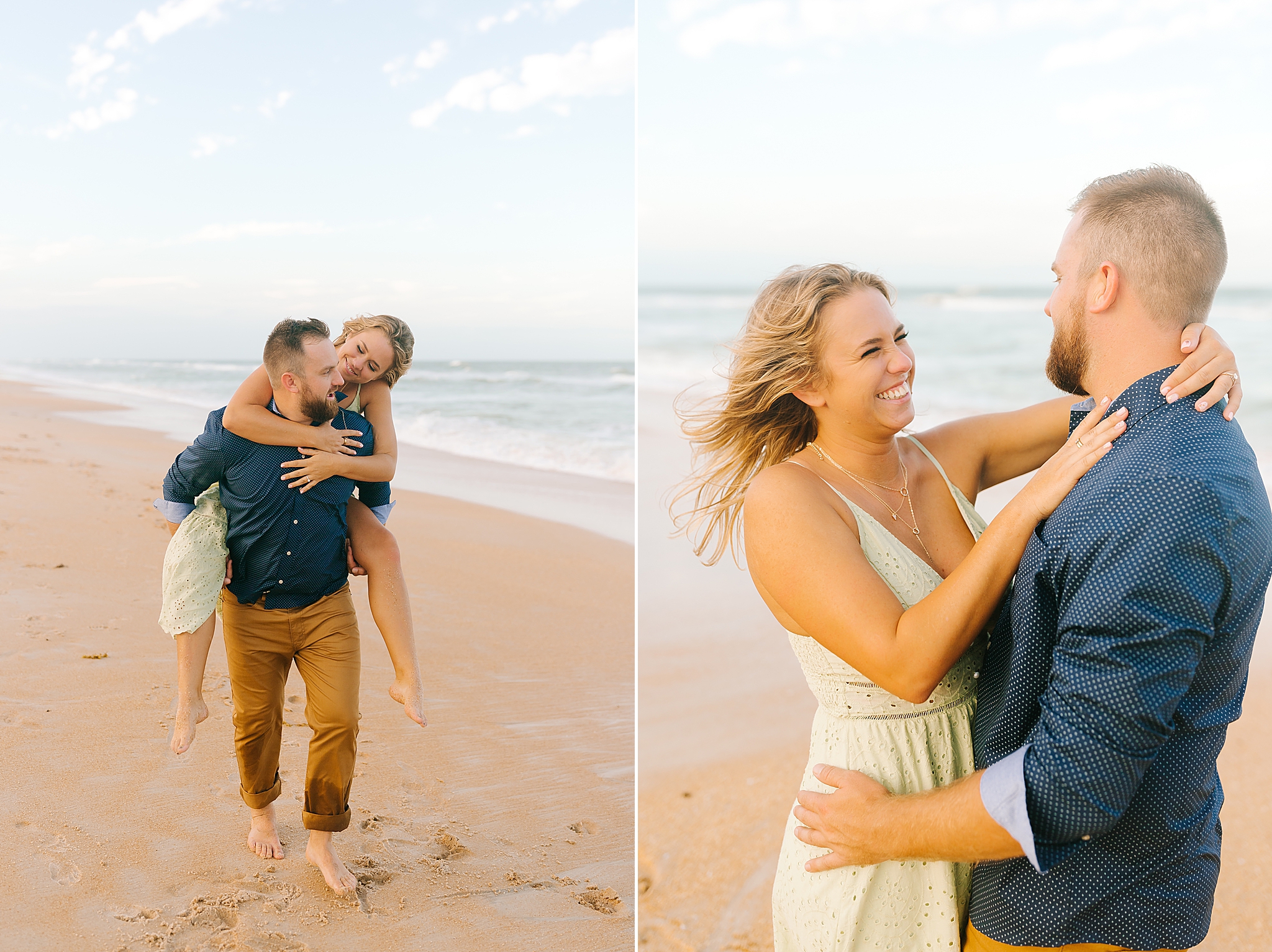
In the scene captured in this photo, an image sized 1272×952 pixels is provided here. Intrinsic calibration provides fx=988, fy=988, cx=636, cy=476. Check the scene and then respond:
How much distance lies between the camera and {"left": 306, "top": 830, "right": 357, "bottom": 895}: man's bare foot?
3.88 m

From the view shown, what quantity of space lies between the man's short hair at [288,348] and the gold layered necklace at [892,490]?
2.15m

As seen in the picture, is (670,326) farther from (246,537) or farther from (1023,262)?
(246,537)

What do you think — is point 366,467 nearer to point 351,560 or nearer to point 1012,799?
point 351,560

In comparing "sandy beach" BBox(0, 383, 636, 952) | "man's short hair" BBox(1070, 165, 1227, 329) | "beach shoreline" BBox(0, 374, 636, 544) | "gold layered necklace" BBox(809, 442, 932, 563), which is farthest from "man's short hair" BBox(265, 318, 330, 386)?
"beach shoreline" BBox(0, 374, 636, 544)

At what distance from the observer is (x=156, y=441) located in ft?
49.2

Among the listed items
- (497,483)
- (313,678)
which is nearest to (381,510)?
(313,678)

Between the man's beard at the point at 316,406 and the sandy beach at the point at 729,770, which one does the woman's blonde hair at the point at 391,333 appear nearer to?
the man's beard at the point at 316,406

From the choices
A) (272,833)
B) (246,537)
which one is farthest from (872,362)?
(272,833)

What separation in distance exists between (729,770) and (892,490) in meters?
3.30

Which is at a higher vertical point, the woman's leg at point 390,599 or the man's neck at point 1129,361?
the man's neck at point 1129,361

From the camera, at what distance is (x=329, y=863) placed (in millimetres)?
3916

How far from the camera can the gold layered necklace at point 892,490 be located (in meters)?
2.20

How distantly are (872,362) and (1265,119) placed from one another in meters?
24.7

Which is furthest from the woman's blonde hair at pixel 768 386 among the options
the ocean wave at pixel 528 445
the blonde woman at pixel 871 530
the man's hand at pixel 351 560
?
the ocean wave at pixel 528 445
